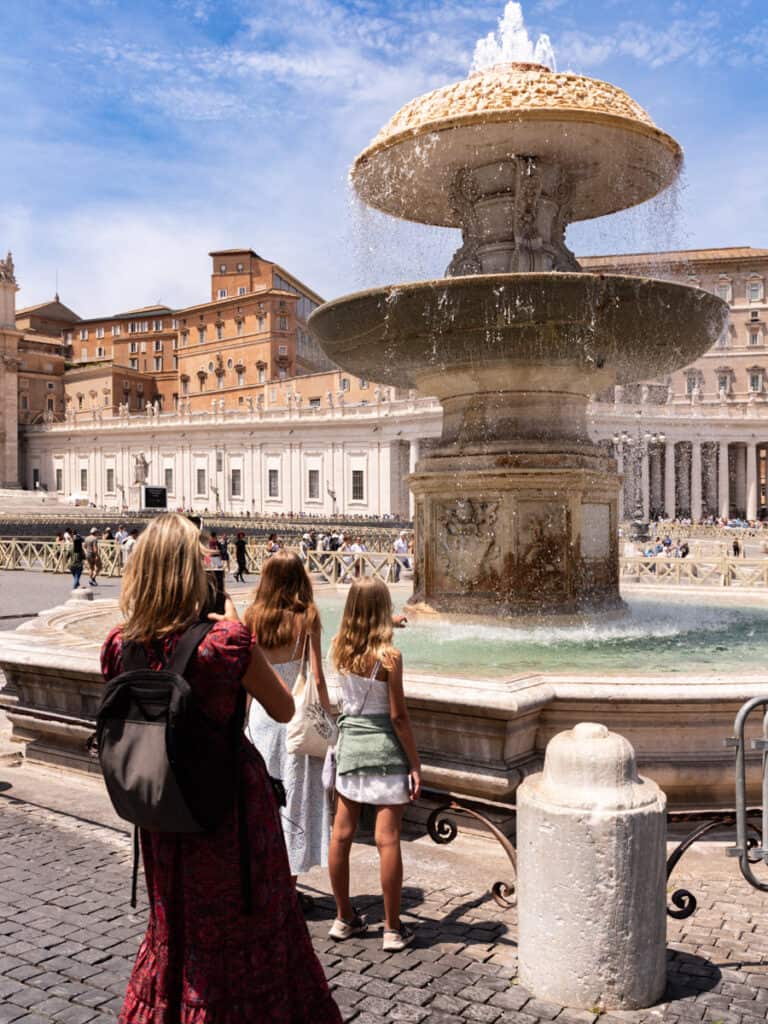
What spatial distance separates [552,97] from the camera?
26.0ft

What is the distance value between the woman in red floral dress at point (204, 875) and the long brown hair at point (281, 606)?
4.97ft

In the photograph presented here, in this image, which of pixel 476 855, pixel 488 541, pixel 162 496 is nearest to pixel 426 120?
pixel 488 541

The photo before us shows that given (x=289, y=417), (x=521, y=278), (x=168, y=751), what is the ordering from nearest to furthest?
1. (x=168, y=751)
2. (x=521, y=278)
3. (x=289, y=417)

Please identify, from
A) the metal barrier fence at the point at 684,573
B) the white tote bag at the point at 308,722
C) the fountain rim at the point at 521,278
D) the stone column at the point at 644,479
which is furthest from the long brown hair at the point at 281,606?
the stone column at the point at 644,479

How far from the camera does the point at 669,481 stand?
6625cm

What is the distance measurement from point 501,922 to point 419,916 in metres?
0.36

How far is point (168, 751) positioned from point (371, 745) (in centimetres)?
165

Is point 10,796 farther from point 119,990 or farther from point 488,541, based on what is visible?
point 488,541

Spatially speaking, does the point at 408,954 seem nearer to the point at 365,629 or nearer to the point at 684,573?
the point at 365,629

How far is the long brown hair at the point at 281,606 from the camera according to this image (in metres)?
4.26

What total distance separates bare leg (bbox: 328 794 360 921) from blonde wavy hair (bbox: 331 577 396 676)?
0.58 meters

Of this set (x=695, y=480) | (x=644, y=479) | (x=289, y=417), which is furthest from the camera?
(x=289, y=417)

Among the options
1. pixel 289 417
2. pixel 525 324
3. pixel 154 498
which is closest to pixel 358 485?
pixel 289 417

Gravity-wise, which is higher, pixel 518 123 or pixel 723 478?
pixel 518 123
